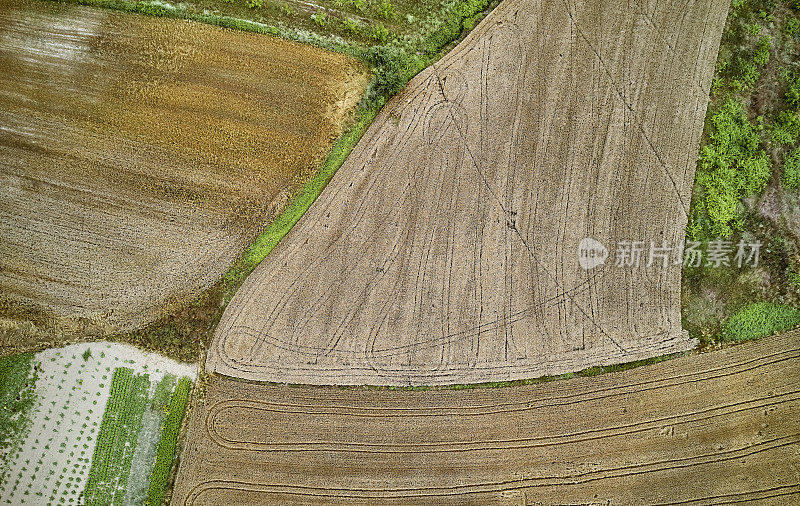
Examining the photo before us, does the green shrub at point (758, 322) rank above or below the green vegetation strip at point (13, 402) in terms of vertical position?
above

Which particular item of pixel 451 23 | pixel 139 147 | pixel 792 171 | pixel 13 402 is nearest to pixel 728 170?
pixel 792 171

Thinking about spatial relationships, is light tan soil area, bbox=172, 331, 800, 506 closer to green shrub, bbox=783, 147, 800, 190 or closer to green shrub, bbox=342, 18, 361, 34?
green shrub, bbox=783, 147, 800, 190

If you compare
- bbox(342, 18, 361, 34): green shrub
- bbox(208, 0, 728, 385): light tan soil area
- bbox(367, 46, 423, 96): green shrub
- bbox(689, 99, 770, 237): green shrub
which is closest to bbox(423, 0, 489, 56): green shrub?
bbox(208, 0, 728, 385): light tan soil area

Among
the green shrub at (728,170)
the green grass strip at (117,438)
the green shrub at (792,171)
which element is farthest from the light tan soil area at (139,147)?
the green shrub at (792,171)

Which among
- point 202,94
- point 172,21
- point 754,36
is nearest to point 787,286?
point 754,36

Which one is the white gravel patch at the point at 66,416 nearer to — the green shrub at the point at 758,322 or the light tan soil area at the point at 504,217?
the light tan soil area at the point at 504,217

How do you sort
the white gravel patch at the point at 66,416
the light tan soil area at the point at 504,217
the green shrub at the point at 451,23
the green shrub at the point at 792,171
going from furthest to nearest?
the green shrub at the point at 451,23
the green shrub at the point at 792,171
the light tan soil area at the point at 504,217
the white gravel patch at the point at 66,416

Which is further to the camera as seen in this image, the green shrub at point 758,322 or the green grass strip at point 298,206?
the green grass strip at point 298,206

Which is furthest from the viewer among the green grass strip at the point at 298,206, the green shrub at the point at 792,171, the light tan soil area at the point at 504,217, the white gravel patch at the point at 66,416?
the green shrub at the point at 792,171
